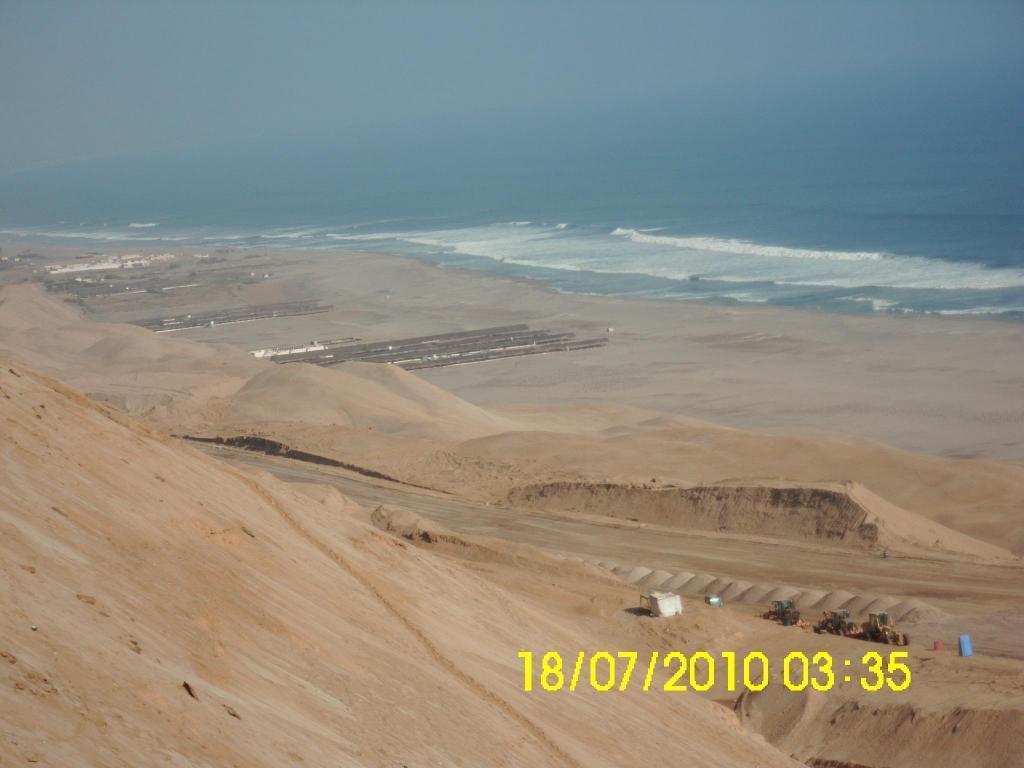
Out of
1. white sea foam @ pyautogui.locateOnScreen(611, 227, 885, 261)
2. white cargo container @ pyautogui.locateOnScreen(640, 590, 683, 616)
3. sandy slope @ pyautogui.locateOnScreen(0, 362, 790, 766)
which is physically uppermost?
white sea foam @ pyautogui.locateOnScreen(611, 227, 885, 261)

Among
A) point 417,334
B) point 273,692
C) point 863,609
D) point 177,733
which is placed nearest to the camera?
point 177,733

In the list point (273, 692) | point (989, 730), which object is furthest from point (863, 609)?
point (273, 692)

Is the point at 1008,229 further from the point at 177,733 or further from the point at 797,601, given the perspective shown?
the point at 177,733

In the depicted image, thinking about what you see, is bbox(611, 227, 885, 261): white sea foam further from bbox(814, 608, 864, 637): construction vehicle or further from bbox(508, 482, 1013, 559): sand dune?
bbox(814, 608, 864, 637): construction vehicle

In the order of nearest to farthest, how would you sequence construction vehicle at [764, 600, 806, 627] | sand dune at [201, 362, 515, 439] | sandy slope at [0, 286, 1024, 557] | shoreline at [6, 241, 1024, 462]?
1. construction vehicle at [764, 600, 806, 627]
2. sandy slope at [0, 286, 1024, 557]
3. sand dune at [201, 362, 515, 439]
4. shoreline at [6, 241, 1024, 462]

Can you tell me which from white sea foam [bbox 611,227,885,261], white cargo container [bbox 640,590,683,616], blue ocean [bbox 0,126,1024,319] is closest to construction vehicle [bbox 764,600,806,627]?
white cargo container [bbox 640,590,683,616]

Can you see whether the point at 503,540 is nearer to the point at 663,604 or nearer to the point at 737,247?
the point at 663,604

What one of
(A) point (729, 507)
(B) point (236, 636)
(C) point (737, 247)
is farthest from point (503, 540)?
(C) point (737, 247)
